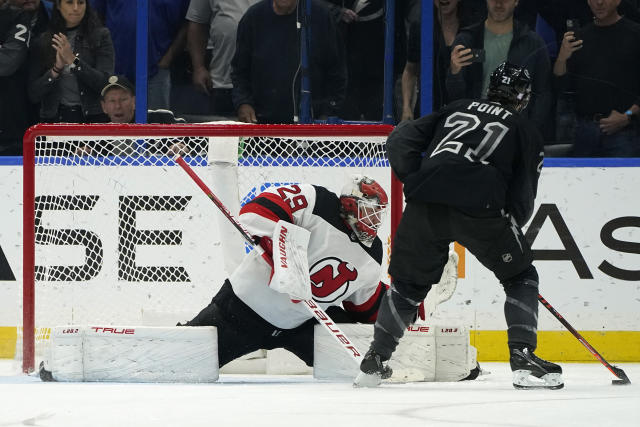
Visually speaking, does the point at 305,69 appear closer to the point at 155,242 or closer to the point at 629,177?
the point at 155,242

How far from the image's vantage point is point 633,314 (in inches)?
195

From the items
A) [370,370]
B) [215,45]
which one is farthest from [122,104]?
[370,370]

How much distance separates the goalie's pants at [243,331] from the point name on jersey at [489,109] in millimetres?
1070

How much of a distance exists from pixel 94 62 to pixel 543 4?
220 centimetres

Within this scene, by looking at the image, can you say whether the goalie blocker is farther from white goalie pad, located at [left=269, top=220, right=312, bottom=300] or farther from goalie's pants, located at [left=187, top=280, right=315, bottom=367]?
white goalie pad, located at [left=269, top=220, right=312, bottom=300]

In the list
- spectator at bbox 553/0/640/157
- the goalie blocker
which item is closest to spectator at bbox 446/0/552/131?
spectator at bbox 553/0/640/157

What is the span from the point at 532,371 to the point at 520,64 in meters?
2.31

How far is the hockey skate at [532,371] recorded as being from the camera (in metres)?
3.27

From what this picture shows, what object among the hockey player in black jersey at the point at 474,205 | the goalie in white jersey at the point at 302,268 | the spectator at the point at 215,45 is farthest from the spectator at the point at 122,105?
the hockey player in black jersey at the point at 474,205

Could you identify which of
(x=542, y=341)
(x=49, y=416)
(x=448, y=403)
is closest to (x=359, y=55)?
(x=542, y=341)

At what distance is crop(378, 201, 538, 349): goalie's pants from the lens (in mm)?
3277

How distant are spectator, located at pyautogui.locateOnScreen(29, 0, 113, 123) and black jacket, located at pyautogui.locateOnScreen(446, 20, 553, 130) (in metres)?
1.70

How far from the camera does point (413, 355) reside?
384cm

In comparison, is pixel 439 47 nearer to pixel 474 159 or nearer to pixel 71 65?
pixel 71 65
